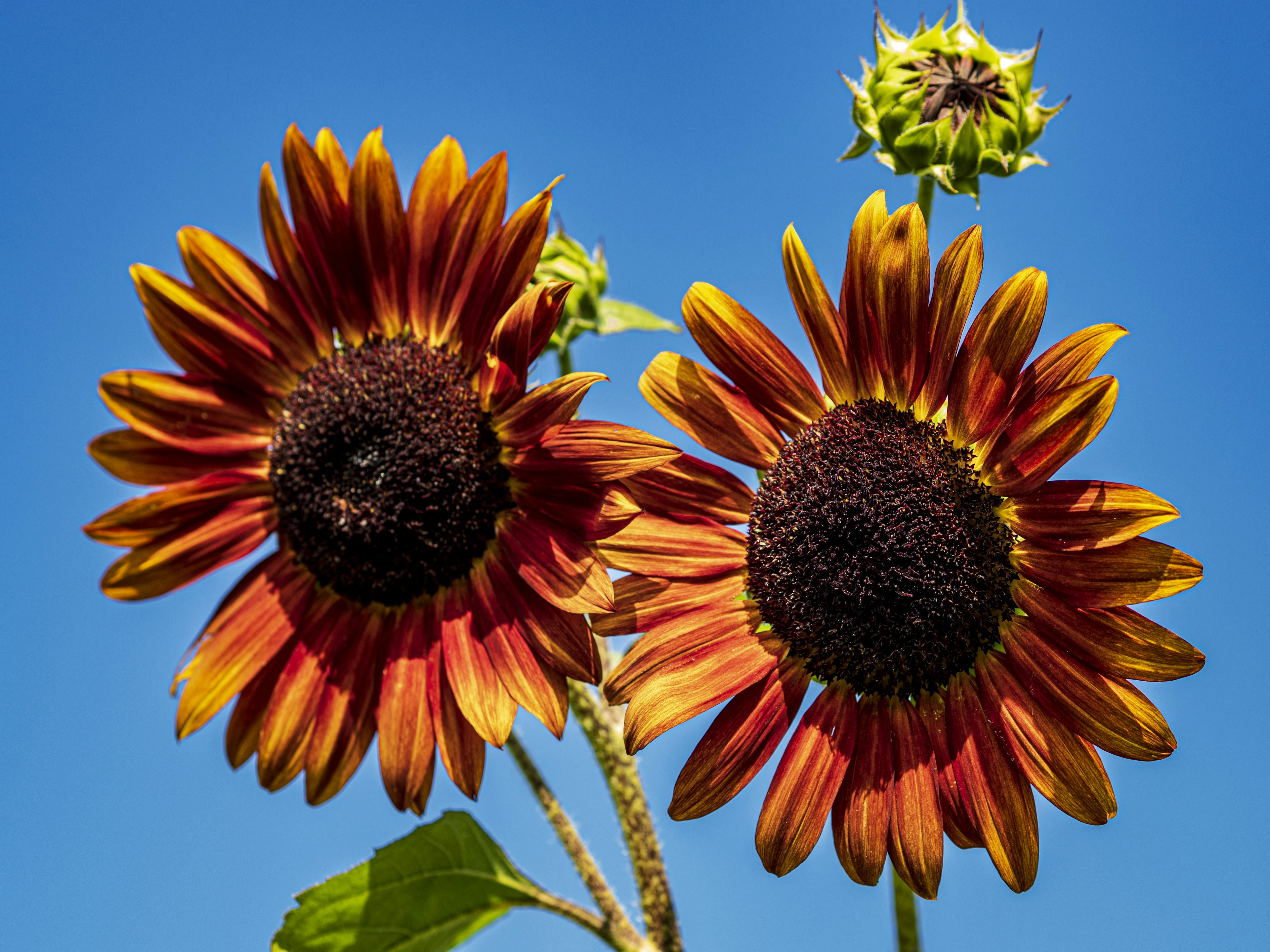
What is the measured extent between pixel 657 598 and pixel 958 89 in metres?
1.46

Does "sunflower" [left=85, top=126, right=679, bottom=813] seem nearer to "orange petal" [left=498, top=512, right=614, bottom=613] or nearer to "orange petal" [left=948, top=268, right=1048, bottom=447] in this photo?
"orange petal" [left=498, top=512, right=614, bottom=613]

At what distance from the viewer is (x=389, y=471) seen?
8.48 feet

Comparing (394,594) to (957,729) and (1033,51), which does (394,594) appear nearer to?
(957,729)

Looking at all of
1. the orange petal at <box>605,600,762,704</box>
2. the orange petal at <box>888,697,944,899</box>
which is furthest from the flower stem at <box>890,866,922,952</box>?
the orange petal at <box>605,600,762,704</box>

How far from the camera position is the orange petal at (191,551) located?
2676 mm

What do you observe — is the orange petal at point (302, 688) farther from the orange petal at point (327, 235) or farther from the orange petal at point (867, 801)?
the orange petal at point (867, 801)

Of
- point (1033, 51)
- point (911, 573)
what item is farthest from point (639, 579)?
point (1033, 51)

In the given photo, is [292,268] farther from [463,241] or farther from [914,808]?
[914,808]

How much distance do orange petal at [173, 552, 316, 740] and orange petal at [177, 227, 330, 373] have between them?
1.76ft

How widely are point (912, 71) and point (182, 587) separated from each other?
2.23 metres

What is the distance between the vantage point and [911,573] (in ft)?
7.77

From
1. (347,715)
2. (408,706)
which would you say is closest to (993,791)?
(408,706)

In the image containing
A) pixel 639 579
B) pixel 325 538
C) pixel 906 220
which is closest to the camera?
pixel 906 220

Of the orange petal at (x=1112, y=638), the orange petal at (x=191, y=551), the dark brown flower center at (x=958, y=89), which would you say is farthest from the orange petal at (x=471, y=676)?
the dark brown flower center at (x=958, y=89)
